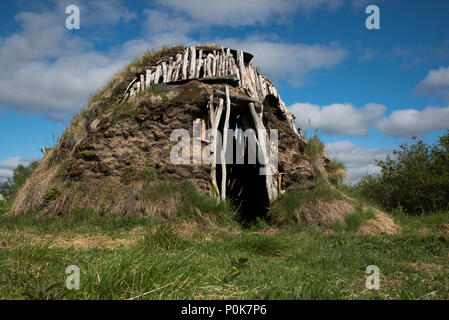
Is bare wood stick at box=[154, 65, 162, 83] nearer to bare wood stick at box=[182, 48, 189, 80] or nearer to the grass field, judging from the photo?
bare wood stick at box=[182, 48, 189, 80]

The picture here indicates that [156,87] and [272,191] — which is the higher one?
[156,87]

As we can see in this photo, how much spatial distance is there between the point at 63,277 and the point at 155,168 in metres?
4.60

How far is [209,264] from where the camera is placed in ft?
11.4

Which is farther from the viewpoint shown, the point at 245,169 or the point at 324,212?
the point at 245,169

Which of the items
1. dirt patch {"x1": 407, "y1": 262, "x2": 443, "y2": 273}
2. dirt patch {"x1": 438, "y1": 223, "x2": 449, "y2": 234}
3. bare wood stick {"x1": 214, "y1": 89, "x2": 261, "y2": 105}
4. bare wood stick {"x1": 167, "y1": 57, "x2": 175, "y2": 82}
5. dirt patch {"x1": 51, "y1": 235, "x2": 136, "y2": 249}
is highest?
bare wood stick {"x1": 167, "y1": 57, "x2": 175, "y2": 82}

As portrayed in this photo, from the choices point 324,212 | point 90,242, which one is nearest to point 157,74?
point 90,242

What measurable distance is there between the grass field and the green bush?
6214 millimetres

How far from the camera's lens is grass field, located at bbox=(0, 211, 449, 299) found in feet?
8.30

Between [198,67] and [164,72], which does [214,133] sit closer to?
[198,67]

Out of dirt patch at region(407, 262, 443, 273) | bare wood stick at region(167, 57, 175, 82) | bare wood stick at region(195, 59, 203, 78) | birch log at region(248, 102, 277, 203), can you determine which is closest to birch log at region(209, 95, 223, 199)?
birch log at region(248, 102, 277, 203)

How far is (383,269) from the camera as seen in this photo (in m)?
3.81

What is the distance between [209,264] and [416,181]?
10.8m

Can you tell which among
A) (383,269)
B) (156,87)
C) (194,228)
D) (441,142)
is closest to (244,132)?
(156,87)
